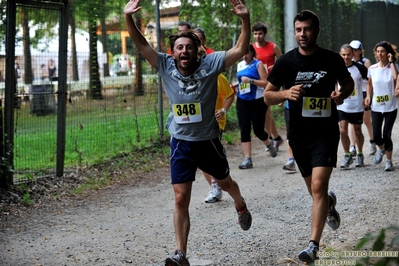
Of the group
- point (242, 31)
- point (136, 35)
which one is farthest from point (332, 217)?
point (136, 35)

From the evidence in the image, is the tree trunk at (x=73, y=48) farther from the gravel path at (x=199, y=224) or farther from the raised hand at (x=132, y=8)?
the raised hand at (x=132, y=8)

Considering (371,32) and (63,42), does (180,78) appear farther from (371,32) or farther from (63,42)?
(371,32)

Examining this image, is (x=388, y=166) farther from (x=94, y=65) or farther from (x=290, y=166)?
(x=94, y=65)

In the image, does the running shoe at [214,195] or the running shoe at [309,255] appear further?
the running shoe at [214,195]

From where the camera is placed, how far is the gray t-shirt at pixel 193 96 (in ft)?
19.6

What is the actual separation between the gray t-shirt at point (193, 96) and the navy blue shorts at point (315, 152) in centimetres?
75

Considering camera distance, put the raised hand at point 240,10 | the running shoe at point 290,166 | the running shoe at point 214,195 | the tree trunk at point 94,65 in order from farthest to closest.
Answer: the tree trunk at point 94,65 → the running shoe at point 290,166 → the running shoe at point 214,195 → the raised hand at point 240,10

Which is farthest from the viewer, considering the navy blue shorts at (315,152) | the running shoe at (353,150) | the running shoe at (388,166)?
the running shoe at (353,150)

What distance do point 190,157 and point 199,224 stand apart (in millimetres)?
1821

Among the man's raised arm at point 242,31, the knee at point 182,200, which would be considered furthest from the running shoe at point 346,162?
the knee at point 182,200

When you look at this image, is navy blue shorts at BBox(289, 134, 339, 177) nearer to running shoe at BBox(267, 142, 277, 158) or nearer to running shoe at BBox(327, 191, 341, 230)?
running shoe at BBox(327, 191, 341, 230)

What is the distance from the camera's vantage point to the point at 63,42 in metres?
10.2

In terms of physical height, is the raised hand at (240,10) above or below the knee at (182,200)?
above

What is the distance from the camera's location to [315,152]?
596 cm
